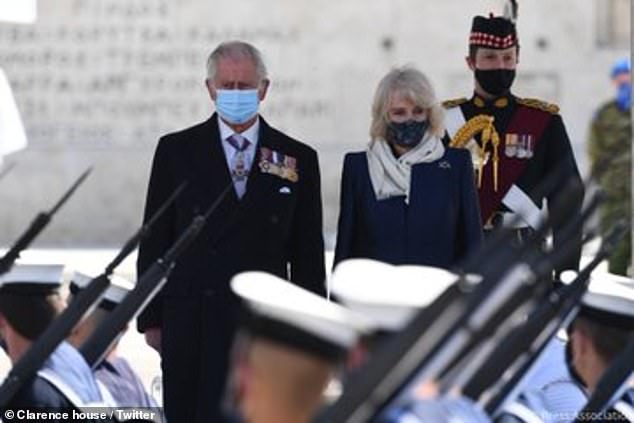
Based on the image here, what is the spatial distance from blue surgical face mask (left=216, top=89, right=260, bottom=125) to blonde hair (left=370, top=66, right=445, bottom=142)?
1.17 feet

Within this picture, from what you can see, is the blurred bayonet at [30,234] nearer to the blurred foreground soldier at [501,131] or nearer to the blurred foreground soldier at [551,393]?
the blurred foreground soldier at [551,393]

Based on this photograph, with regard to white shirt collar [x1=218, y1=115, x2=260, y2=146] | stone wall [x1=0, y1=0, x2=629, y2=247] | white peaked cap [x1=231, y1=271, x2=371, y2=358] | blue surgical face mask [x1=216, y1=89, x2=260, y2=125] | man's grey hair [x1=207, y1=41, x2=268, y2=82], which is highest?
white peaked cap [x1=231, y1=271, x2=371, y2=358]

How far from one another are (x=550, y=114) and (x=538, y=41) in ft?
28.8

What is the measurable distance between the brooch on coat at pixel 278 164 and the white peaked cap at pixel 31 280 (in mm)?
1033

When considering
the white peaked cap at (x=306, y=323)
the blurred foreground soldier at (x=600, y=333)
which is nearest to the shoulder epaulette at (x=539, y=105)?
the blurred foreground soldier at (x=600, y=333)

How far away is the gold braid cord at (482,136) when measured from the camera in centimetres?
683

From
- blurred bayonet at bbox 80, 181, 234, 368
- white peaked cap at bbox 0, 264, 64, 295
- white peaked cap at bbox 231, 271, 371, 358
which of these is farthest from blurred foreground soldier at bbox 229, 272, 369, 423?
white peaked cap at bbox 0, 264, 64, 295

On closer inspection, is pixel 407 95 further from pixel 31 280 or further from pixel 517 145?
pixel 31 280

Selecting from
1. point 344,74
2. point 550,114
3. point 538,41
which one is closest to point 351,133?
point 344,74

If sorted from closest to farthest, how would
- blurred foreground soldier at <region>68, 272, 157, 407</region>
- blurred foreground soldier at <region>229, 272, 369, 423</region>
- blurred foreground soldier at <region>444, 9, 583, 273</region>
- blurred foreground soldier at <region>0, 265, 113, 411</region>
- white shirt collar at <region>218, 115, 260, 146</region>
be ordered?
blurred foreground soldier at <region>229, 272, 369, 423</region> → blurred foreground soldier at <region>0, 265, 113, 411</region> → blurred foreground soldier at <region>68, 272, 157, 407</region> → white shirt collar at <region>218, 115, 260, 146</region> → blurred foreground soldier at <region>444, 9, 583, 273</region>

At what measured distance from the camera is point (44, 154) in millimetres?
15469

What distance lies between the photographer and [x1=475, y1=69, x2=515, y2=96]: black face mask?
268 inches

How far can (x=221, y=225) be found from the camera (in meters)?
6.31

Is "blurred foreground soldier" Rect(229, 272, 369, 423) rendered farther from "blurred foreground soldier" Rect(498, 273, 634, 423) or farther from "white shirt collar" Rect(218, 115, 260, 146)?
"white shirt collar" Rect(218, 115, 260, 146)
